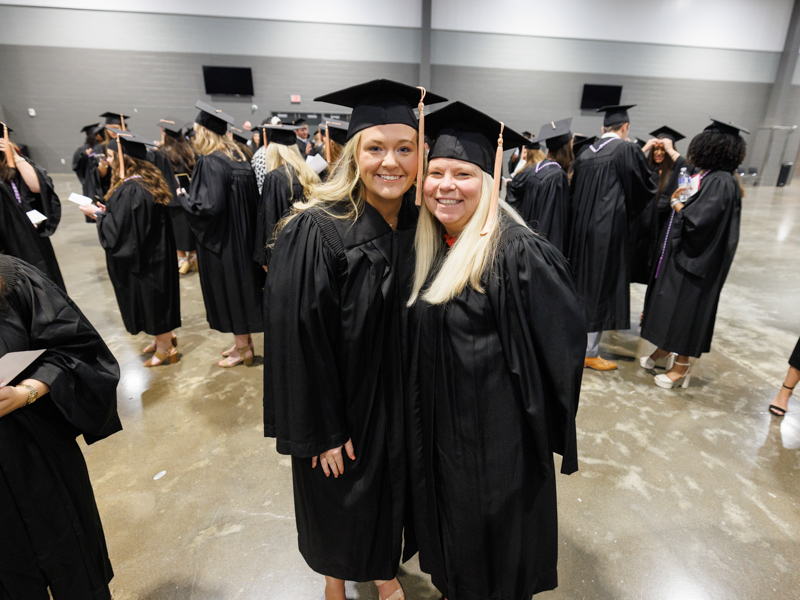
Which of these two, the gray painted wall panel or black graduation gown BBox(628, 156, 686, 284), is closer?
black graduation gown BBox(628, 156, 686, 284)

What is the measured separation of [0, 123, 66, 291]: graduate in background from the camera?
2.64m

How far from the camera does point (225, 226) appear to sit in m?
3.60

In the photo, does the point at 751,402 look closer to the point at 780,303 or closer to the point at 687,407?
the point at 687,407

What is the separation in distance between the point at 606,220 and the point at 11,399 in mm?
3828

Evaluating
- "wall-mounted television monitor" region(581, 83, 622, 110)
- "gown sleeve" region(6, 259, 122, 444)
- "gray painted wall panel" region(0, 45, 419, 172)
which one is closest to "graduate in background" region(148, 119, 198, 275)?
"gown sleeve" region(6, 259, 122, 444)

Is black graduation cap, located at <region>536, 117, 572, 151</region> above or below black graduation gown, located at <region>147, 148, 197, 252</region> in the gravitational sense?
above

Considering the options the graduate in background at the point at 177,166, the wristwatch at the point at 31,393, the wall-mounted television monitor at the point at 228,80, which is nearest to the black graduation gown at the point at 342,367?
the wristwatch at the point at 31,393

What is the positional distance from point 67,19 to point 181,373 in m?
11.6

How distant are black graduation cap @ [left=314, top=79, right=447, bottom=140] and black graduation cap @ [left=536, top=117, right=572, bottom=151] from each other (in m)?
2.69

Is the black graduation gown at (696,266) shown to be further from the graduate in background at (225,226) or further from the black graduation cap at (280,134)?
the graduate in background at (225,226)

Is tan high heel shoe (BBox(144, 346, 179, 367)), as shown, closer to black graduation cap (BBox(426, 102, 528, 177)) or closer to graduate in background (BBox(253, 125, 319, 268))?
graduate in background (BBox(253, 125, 319, 268))

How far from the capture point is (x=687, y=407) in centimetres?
326

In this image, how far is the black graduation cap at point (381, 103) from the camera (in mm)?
1364

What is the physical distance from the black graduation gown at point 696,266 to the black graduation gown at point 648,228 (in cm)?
70
